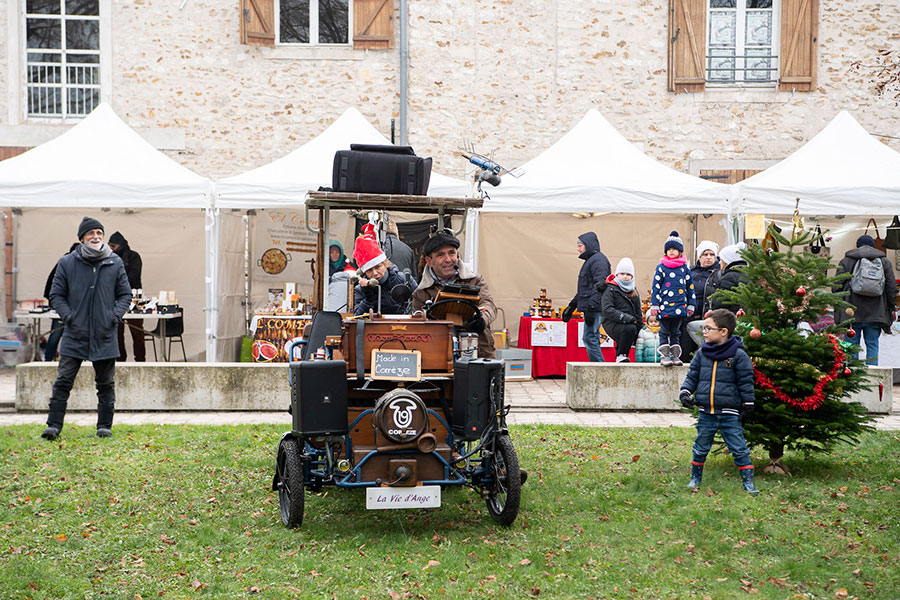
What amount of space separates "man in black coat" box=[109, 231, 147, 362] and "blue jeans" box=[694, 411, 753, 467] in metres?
8.32

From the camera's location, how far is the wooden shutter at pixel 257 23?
48.0ft

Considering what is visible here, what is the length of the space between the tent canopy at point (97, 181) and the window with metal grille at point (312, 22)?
4358 mm

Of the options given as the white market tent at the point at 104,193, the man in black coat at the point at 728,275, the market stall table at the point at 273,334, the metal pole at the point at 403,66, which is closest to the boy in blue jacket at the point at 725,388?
the man in black coat at the point at 728,275

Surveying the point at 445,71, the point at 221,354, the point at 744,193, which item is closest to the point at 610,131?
the point at 744,193

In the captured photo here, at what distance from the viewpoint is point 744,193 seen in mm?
10867

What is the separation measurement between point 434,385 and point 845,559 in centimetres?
220

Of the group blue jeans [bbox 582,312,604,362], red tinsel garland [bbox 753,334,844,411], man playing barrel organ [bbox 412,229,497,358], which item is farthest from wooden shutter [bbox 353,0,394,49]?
red tinsel garland [bbox 753,334,844,411]

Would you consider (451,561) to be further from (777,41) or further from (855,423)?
(777,41)

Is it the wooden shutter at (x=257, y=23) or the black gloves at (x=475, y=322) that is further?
the wooden shutter at (x=257, y=23)

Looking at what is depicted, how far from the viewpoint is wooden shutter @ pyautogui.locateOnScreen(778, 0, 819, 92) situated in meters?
14.8

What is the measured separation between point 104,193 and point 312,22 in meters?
5.62

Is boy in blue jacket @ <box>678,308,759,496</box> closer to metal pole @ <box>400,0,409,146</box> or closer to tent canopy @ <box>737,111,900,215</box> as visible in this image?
tent canopy @ <box>737,111,900,215</box>

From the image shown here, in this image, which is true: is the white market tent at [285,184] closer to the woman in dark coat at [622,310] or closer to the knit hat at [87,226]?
the woman in dark coat at [622,310]

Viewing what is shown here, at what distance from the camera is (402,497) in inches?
191
